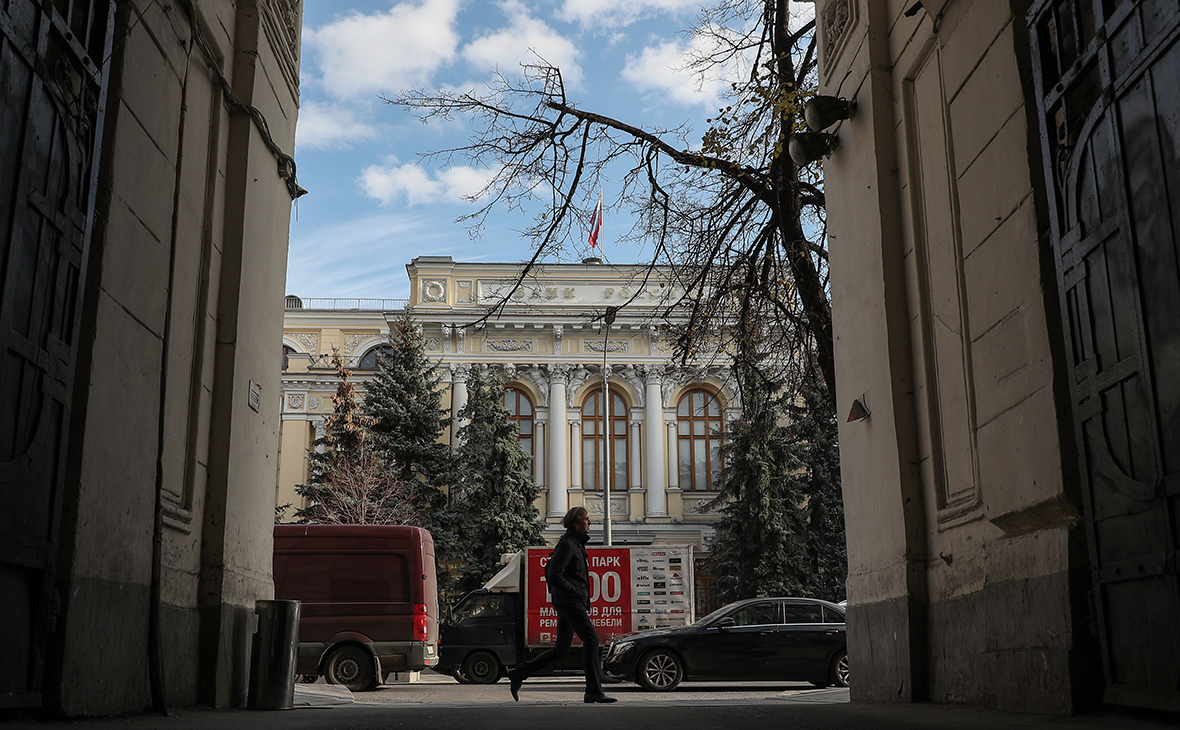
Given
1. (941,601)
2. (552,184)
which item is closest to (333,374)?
(552,184)

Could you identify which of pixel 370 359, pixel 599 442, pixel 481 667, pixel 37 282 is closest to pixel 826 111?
pixel 37 282

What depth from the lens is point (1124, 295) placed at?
14.6 feet

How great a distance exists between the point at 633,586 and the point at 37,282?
756 inches

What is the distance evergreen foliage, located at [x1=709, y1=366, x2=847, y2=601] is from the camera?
34031 millimetres

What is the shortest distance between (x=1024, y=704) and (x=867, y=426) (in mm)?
3109

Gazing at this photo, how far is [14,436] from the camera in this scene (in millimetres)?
4207

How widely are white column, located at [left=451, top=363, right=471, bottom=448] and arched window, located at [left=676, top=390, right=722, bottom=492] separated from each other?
9571mm

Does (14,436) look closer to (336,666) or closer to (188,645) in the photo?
(188,645)

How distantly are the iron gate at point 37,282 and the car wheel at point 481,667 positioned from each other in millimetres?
16925

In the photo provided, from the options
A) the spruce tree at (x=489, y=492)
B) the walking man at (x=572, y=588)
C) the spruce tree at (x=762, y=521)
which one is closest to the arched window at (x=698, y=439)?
the spruce tree at (x=762, y=521)

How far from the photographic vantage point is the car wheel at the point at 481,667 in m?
20.6

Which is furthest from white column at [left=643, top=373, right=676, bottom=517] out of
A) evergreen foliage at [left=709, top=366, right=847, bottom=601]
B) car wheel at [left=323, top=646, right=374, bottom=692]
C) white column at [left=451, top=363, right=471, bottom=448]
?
car wheel at [left=323, top=646, right=374, bottom=692]

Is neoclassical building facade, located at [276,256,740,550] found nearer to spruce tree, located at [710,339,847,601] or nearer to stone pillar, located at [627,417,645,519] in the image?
stone pillar, located at [627,417,645,519]

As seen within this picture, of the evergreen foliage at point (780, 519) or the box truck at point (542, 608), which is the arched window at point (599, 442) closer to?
the evergreen foliage at point (780, 519)
